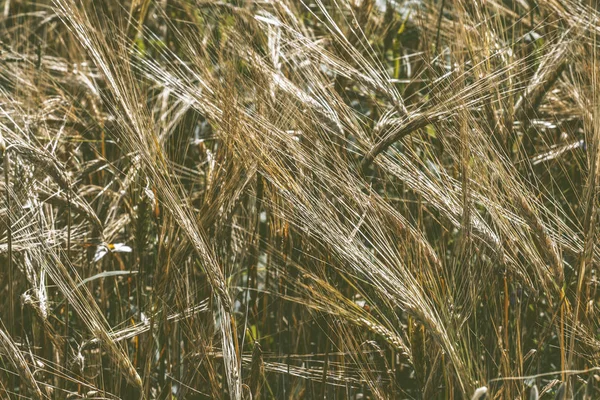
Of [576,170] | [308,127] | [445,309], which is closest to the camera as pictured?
[445,309]

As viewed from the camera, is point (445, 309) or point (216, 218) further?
point (216, 218)

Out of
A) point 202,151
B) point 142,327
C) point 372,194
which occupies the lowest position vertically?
point 142,327

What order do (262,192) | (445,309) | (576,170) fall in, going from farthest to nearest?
(576,170) < (262,192) < (445,309)

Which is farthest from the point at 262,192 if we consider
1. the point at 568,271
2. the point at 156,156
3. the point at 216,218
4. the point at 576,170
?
the point at 576,170

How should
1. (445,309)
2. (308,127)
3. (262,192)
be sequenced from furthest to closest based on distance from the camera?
(262,192), (308,127), (445,309)

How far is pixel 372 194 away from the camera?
1.16 metres

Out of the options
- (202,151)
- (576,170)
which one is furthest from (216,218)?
(576,170)

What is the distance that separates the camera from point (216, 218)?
1273 millimetres

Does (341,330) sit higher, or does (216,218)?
(216,218)

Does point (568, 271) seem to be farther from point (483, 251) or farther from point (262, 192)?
point (262, 192)

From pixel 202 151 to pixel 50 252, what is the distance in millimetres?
649

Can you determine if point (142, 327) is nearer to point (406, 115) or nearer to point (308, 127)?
point (308, 127)

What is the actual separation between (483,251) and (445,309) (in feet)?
0.41

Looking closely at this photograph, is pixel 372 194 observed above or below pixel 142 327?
above
